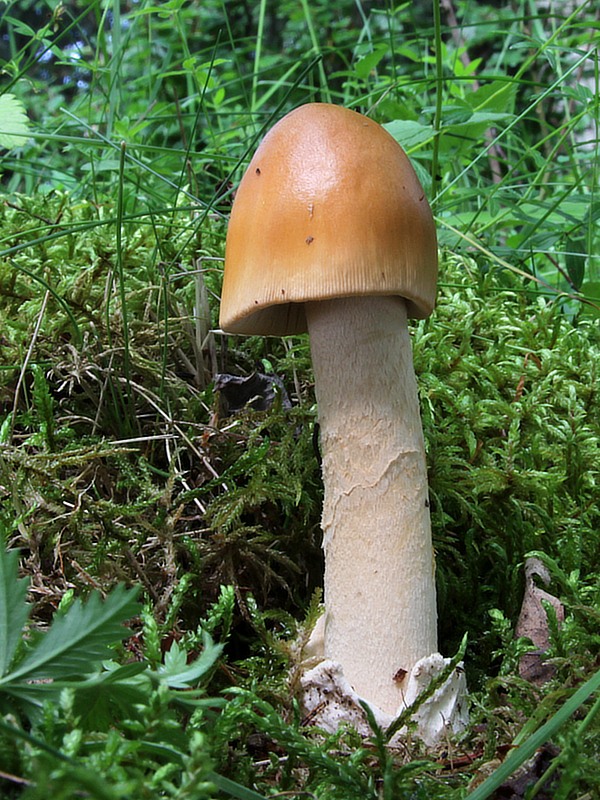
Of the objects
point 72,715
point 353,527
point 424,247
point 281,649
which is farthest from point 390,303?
point 72,715

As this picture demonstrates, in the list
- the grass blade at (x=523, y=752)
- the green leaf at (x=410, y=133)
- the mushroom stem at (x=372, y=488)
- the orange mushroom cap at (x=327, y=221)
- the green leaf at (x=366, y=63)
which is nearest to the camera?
the grass blade at (x=523, y=752)

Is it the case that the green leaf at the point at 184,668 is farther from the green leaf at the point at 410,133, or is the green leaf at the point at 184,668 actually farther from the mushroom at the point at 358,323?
the green leaf at the point at 410,133

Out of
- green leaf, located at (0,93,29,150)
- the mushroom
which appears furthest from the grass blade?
green leaf, located at (0,93,29,150)

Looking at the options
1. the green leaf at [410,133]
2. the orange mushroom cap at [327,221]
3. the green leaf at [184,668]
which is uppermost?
the green leaf at [410,133]

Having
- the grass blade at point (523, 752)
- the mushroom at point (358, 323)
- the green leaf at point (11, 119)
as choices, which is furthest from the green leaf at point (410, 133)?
the grass blade at point (523, 752)

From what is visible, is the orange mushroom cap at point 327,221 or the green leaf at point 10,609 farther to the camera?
the orange mushroom cap at point 327,221

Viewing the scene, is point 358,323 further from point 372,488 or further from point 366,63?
point 366,63

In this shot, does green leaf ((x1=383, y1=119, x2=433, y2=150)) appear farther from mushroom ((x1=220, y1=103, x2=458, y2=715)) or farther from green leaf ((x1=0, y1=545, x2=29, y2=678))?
green leaf ((x1=0, y1=545, x2=29, y2=678))
